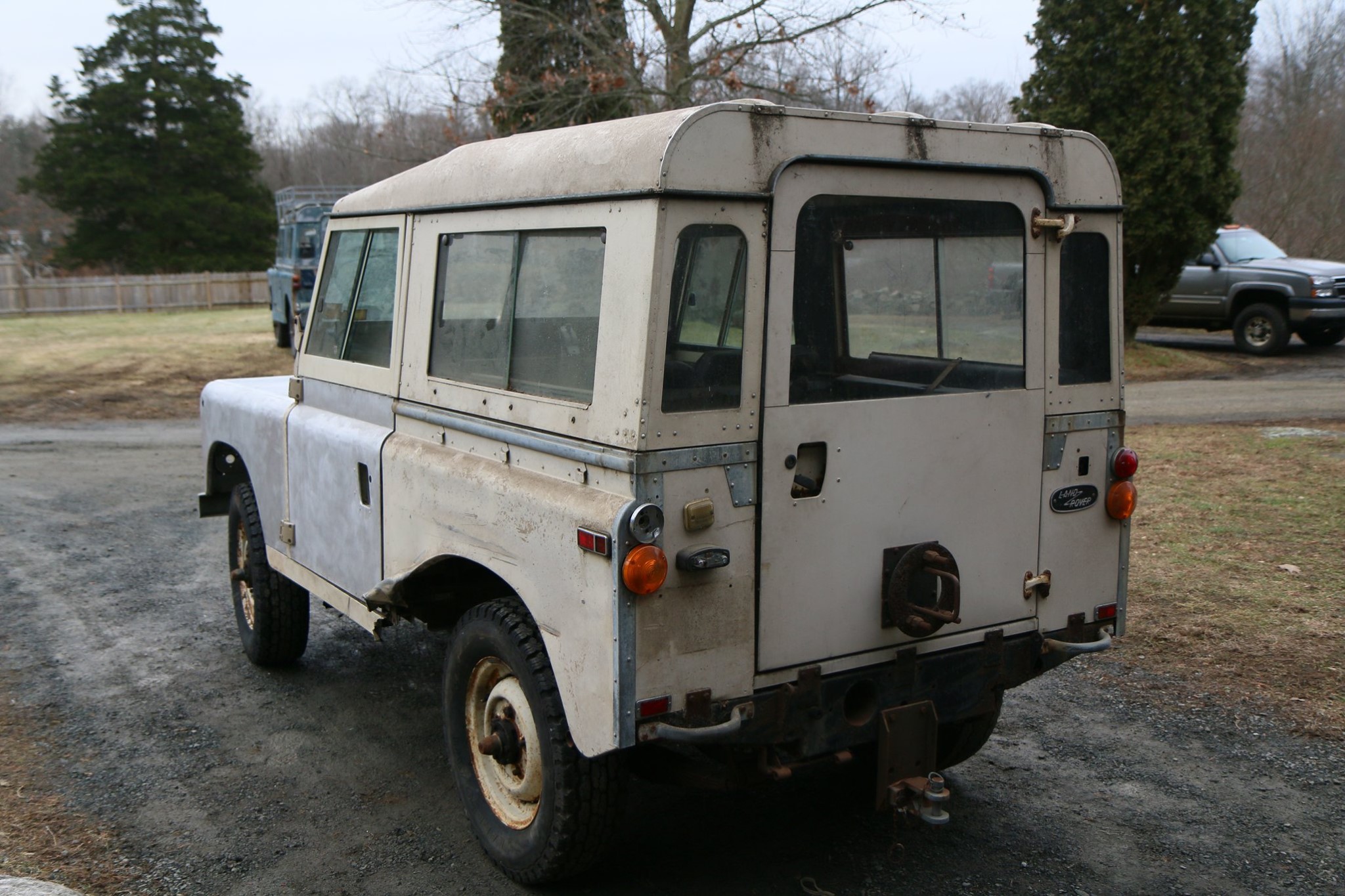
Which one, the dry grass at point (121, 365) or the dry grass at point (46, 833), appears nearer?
the dry grass at point (46, 833)

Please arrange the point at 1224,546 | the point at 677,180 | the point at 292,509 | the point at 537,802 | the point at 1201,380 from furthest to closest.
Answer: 1. the point at 1201,380
2. the point at 1224,546
3. the point at 292,509
4. the point at 537,802
5. the point at 677,180

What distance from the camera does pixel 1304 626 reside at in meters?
5.99

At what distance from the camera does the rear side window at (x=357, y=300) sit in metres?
4.51

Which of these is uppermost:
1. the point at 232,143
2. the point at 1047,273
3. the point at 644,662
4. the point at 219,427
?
the point at 232,143

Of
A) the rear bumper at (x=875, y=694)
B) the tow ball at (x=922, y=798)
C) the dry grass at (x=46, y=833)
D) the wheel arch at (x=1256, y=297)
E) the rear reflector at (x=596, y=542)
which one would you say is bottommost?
the dry grass at (x=46, y=833)

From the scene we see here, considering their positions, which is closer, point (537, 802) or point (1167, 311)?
point (537, 802)

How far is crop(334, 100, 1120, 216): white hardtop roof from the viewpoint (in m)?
3.11

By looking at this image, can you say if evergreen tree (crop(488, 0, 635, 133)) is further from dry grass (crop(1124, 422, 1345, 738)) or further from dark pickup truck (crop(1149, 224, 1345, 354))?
dark pickup truck (crop(1149, 224, 1345, 354))

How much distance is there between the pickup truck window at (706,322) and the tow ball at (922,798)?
1240 millimetres

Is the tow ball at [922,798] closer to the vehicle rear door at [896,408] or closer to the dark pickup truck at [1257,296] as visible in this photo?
the vehicle rear door at [896,408]

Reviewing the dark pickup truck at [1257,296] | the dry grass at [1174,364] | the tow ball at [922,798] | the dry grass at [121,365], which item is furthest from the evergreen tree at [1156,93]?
the tow ball at [922,798]

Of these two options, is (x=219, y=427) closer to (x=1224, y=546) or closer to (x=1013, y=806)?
(x=1013, y=806)

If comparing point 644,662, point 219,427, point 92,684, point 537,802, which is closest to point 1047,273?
point 644,662

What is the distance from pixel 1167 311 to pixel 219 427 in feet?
55.3
